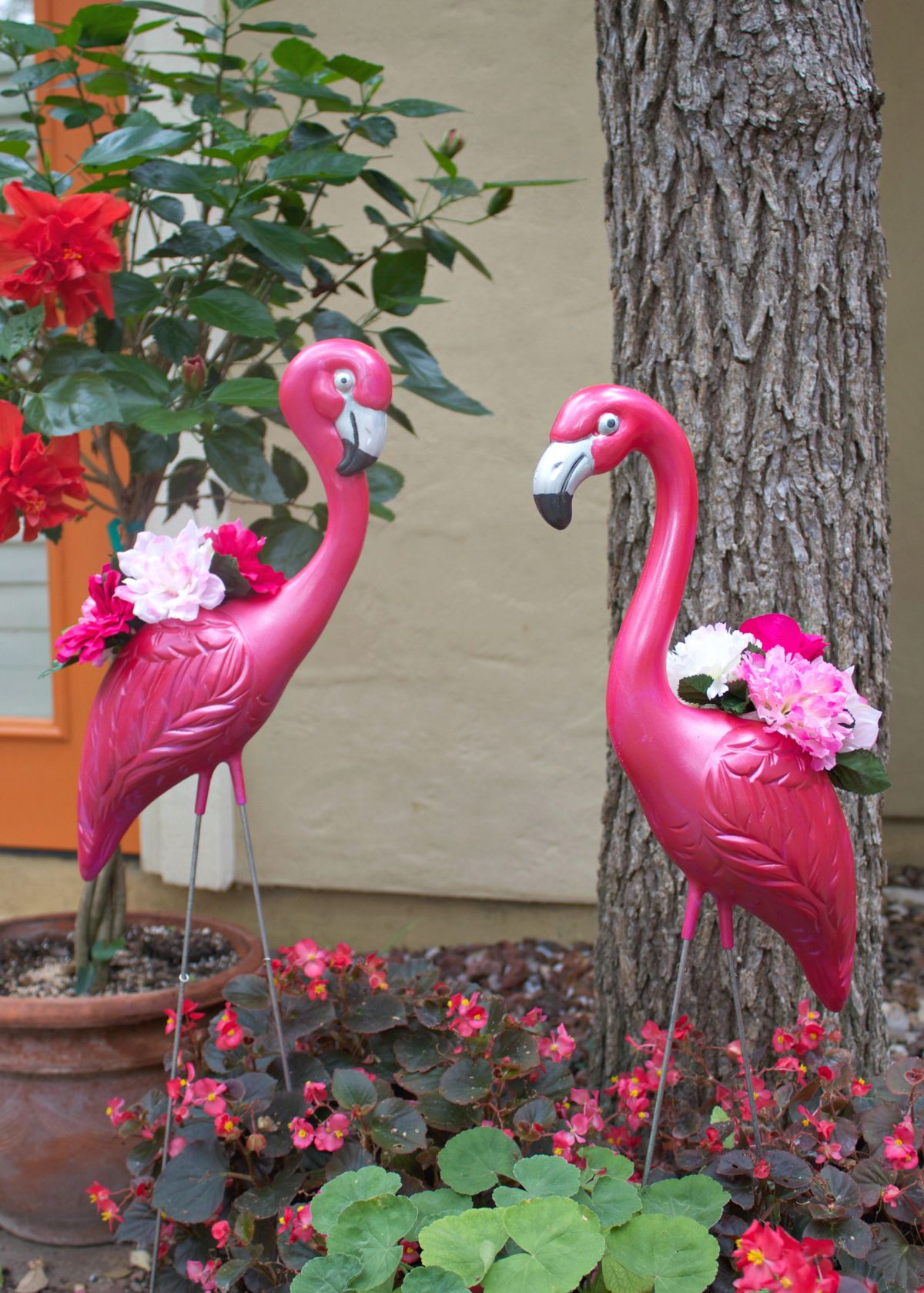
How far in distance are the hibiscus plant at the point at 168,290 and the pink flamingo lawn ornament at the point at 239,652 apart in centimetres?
7

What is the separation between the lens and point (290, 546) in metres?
1.95

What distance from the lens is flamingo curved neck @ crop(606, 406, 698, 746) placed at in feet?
4.60

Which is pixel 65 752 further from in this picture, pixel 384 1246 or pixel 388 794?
pixel 384 1246

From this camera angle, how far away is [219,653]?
1.53m

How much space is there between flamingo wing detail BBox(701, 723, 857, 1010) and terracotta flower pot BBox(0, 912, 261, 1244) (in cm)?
105

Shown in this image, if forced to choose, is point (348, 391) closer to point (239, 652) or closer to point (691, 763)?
point (239, 652)

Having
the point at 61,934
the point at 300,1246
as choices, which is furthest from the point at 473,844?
the point at 300,1246

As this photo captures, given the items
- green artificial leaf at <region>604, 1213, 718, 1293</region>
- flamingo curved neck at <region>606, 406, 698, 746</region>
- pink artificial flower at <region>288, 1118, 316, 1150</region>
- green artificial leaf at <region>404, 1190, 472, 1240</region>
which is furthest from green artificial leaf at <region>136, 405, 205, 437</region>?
green artificial leaf at <region>604, 1213, 718, 1293</region>

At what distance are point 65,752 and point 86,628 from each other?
1.82m

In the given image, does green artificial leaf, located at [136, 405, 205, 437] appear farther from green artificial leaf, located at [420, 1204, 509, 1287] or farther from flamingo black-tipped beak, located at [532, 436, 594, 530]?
green artificial leaf, located at [420, 1204, 509, 1287]

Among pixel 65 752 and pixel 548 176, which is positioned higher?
pixel 548 176

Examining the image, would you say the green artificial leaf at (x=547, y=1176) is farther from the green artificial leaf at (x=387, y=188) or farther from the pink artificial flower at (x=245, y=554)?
the green artificial leaf at (x=387, y=188)

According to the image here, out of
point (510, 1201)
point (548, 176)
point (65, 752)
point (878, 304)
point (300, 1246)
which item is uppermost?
point (548, 176)

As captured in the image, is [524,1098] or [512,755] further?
[512,755]
